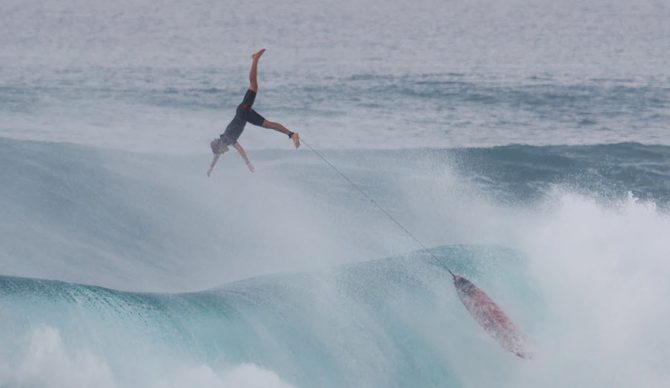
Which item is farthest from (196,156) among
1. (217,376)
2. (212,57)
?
(212,57)

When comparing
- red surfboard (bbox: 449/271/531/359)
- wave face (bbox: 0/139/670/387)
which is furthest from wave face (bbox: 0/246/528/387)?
red surfboard (bbox: 449/271/531/359)

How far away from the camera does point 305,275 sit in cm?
1841

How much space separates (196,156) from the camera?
83.3 feet

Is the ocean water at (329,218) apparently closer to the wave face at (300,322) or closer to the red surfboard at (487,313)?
the wave face at (300,322)

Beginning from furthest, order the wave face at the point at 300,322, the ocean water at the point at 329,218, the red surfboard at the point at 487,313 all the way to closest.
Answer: the red surfboard at the point at 487,313
the ocean water at the point at 329,218
the wave face at the point at 300,322

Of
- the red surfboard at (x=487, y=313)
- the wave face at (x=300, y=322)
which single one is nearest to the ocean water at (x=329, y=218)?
the wave face at (x=300, y=322)

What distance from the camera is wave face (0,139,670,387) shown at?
1481 cm

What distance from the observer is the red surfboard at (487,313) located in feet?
53.2

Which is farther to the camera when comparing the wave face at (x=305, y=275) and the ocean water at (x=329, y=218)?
the ocean water at (x=329, y=218)

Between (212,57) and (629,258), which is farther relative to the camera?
(212,57)

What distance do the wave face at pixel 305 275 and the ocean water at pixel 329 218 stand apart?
0.04 m

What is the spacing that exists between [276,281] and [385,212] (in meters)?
4.35

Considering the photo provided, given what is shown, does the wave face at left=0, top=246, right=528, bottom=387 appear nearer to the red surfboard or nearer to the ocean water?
the ocean water

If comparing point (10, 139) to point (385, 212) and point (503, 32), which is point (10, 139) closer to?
point (385, 212)
